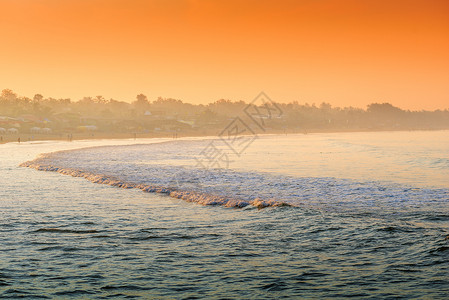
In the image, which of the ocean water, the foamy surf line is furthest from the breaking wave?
the ocean water

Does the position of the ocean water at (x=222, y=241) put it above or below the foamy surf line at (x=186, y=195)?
below

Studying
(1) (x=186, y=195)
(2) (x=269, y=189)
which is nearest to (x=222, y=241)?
(1) (x=186, y=195)

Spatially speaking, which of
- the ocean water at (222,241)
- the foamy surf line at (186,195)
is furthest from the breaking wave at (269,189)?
the ocean water at (222,241)

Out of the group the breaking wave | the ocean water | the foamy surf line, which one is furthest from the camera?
the breaking wave

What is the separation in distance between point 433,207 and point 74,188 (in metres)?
16.5

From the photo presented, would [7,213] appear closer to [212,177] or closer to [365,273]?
[365,273]

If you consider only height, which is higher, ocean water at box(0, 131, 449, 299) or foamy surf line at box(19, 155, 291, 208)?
foamy surf line at box(19, 155, 291, 208)

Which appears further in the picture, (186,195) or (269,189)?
(269,189)

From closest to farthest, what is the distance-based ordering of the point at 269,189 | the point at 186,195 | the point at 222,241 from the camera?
the point at 222,241, the point at 186,195, the point at 269,189

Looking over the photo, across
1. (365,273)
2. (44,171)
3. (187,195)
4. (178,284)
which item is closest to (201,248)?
(178,284)

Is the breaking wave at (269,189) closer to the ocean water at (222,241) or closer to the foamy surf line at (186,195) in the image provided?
the foamy surf line at (186,195)

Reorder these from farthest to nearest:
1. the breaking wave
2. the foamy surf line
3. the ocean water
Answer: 1. the breaking wave
2. the foamy surf line
3. the ocean water

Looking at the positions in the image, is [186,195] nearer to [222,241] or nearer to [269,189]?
[269,189]

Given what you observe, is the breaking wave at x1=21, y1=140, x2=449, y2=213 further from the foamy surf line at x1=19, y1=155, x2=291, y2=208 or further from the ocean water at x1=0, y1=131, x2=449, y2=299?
the ocean water at x1=0, y1=131, x2=449, y2=299
